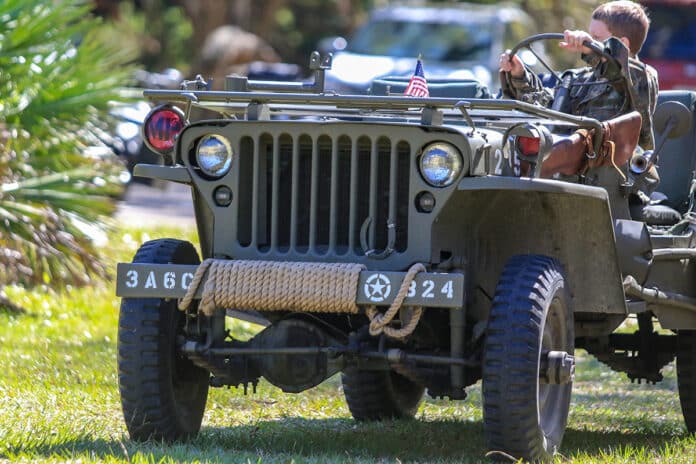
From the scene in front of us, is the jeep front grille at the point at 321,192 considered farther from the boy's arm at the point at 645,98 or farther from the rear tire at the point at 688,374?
the rear tire at the point at 688,374

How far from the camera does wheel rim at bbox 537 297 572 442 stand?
5.70 meters

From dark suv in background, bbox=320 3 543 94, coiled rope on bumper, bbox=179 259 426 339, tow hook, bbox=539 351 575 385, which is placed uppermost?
dark suv in background, bbox=320 3 543 94

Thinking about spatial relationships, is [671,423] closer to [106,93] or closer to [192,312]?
[192,312]

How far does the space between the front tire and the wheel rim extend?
39 millimetres

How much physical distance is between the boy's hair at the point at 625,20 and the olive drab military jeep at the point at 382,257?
73 cm

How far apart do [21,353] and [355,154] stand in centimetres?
386

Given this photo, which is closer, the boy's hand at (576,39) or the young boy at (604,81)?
the boy's hand at (576,39)

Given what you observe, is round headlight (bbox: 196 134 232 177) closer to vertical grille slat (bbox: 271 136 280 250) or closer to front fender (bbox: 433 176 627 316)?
vertical grille slat (bbox: 271 136 280 250)

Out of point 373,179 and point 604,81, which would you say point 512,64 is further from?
point 373,179

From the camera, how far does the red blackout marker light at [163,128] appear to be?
19.6 ft

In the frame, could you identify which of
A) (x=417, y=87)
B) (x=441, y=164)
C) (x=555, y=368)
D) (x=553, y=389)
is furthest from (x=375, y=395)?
(x=441, y=164)

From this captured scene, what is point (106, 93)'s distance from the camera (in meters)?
10.4

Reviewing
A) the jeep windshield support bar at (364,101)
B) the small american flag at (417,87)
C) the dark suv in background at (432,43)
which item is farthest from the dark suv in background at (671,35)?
the jeep windshield support bar at (364,101)

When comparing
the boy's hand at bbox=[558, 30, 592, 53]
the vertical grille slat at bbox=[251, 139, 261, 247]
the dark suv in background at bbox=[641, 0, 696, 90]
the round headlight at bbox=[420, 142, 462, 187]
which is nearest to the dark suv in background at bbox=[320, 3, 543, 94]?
the dark suv in background at bbox=[641, 0, 696, 90]
